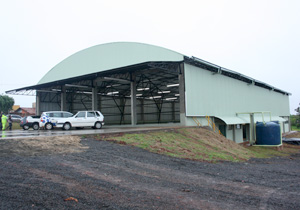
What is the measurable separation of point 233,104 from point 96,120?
15.4 metres

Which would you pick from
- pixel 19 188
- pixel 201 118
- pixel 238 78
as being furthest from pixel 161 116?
pixel 19 188

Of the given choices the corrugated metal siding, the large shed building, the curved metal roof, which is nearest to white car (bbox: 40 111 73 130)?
the large shed building

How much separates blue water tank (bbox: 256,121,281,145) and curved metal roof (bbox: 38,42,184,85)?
10.8 meters

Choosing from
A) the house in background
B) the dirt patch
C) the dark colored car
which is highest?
the house in background

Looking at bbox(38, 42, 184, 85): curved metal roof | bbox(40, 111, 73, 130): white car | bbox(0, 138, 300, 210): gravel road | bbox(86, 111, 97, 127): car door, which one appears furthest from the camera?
bbox(38, 42, 184, 85): curved metal roof

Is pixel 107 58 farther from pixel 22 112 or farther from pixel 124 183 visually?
pixel 22 112

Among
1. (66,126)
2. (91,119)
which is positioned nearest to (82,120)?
(91,119)

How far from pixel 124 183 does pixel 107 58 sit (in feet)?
74.8

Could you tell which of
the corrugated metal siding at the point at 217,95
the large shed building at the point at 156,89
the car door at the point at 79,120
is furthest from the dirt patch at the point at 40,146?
the corrugated metal siding at the point at 217,95

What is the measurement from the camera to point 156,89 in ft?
115

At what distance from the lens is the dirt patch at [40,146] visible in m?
8.33

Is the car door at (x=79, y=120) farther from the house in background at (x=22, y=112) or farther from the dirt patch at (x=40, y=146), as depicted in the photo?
the house in background at (x=22, y=112)

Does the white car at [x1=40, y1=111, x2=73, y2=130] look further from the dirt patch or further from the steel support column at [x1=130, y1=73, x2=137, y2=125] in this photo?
the dirt patch

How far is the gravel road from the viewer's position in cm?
466
